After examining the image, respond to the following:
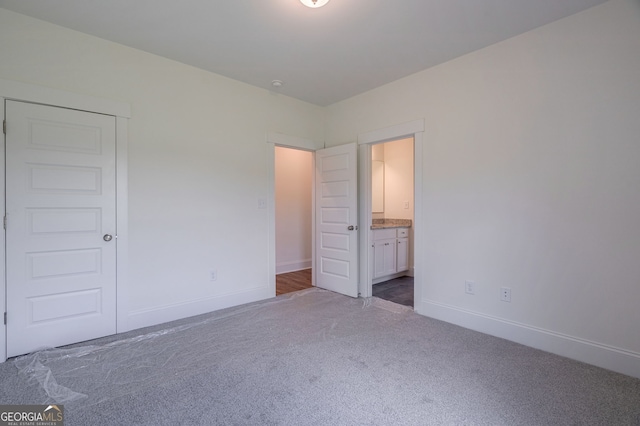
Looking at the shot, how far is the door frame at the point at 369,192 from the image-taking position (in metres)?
3.25

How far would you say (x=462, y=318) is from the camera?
2.91 m

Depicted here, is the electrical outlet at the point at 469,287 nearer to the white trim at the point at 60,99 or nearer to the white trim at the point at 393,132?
the white trim at the point at 393,132

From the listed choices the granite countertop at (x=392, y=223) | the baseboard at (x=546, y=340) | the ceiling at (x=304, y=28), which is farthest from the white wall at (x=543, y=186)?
the granite countertop at (x=392, y=223)

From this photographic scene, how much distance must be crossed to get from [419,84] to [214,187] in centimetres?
256

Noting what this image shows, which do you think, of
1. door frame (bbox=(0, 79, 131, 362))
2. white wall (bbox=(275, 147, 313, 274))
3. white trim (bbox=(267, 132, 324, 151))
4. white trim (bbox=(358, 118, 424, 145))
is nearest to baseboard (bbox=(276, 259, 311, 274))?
white wall (bbox=(275, 147, 313, 274))

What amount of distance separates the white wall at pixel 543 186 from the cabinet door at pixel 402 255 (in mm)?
1548

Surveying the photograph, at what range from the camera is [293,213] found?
5.64 m

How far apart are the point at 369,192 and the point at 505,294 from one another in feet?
6.21

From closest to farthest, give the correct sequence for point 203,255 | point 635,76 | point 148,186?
1. point 635,76
2. point 148,186
3. point 203,255

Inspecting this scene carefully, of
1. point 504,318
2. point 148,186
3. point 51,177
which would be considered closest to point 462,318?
point 504,318

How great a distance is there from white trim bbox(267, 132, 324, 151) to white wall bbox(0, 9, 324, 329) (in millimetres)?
116

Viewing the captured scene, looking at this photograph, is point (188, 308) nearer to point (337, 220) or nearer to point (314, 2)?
point (337, 220)

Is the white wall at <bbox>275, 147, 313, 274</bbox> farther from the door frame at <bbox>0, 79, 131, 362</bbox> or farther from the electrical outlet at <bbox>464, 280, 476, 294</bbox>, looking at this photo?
the electrical outlet at <bbox>464, 280, 476, 294</bbox>

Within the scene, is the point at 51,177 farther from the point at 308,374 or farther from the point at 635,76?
the point at 635,76
